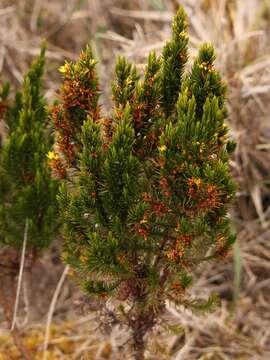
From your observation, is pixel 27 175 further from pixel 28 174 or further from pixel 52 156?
pixel 52 156

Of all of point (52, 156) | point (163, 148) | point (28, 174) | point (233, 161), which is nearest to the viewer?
point (163, 148)

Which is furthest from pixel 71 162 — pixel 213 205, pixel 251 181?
pixel 251 181

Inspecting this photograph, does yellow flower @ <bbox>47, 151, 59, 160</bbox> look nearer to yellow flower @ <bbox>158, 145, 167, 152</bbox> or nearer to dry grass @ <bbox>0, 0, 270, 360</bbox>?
yellow flower @ <bbox>158, 145, 167, 152</bbox>

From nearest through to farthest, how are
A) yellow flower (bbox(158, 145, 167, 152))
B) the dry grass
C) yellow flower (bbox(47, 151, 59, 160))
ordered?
yellow flower (bbox(158, 145, 167, 152)) < yellow flower (bbox(47, 151, 59, 160)) < the dry grass

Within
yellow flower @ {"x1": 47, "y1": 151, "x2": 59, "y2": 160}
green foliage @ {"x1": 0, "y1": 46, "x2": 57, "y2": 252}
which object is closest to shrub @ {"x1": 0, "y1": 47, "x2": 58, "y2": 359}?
green foliage @ {"x1": 0, "y1": 46, "x2": 57, "y2": 252}

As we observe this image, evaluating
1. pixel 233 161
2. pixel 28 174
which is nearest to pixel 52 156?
pixel 28 174

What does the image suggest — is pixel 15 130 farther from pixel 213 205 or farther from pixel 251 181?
pixel 251 181
